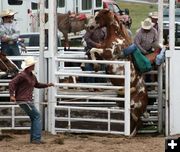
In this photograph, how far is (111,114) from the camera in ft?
39.2

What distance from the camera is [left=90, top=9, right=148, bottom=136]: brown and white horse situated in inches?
480

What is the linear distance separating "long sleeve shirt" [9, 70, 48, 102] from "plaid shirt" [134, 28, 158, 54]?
7.92 feet

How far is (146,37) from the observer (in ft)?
40.9

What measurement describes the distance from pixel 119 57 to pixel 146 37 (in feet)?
2.09

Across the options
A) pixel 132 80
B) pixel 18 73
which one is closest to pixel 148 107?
pixel 132 80

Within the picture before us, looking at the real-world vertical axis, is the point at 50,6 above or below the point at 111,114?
above

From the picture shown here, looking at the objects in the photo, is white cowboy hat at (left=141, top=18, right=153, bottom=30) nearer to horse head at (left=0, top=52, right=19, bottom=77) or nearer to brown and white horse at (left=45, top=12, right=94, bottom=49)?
horse head at (left=0, top=52, right=19, bottom=77)

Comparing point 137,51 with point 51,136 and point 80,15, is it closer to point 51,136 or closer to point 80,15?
point 51,136

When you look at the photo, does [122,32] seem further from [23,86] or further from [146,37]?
[23,86]

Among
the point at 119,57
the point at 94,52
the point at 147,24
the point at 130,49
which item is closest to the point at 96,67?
the point at 94,52

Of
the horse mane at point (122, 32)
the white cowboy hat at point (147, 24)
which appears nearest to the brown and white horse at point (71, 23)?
the horse mane at point (122, 32)

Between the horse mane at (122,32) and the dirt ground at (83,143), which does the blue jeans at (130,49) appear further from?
the dirt ground at (83,143)

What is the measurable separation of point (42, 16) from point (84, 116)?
1.94 metres

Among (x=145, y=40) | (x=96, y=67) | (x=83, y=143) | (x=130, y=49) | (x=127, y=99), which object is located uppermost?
(x=145, y=40)
